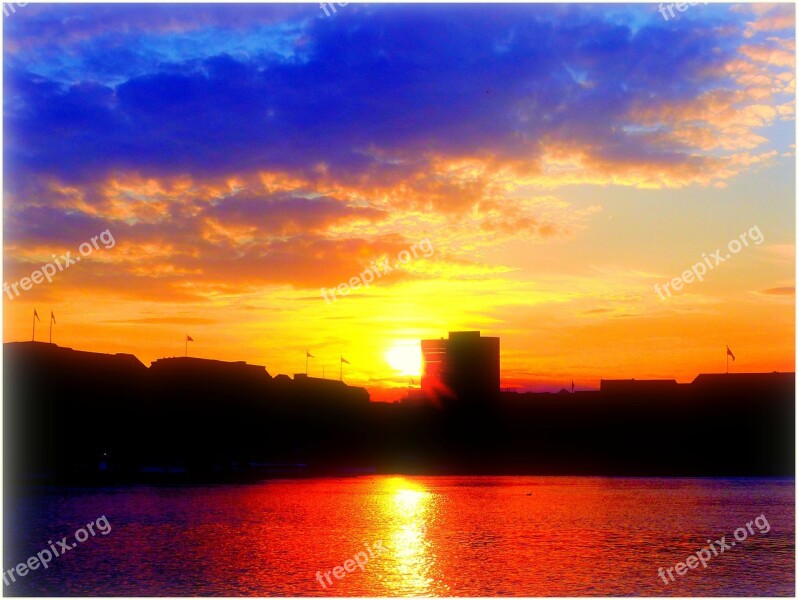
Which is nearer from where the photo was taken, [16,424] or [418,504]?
[418,504]

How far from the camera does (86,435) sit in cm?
19725

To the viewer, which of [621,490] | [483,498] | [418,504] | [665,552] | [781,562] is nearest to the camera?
[781,562]

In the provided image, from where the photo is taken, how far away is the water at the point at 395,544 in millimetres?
57656

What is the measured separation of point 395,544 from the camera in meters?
78.8

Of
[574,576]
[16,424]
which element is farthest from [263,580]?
[16,424]

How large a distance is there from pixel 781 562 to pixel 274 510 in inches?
2488

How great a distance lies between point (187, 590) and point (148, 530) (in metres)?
34.1

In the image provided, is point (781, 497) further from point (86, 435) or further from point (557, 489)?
point (86, 435)

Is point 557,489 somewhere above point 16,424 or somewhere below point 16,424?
below

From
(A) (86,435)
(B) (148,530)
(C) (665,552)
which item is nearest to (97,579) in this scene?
(B) (148,530)

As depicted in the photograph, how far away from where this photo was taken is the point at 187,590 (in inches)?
2183

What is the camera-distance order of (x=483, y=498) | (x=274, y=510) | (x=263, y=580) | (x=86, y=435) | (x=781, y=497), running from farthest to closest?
(x=86, y=435) < (x=781, y=497) < (x=483, y=498) < (x=274, y=510) < (x=263, y=580)

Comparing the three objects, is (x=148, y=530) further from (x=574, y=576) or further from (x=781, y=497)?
(x=781, y=497)

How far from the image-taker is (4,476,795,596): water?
189ft
